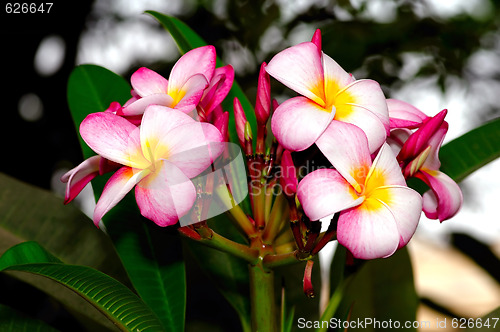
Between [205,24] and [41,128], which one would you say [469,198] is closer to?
[205,24]

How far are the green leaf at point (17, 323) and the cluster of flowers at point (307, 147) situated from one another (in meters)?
0.22

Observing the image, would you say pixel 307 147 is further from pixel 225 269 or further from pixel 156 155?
pixel 225 269

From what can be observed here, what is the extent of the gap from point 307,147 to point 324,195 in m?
0.04

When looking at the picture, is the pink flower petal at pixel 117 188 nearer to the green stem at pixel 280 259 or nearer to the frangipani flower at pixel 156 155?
the frangipani flower at pixel 156 155

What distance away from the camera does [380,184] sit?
399mm

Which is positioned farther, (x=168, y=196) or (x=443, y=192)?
(x=443, y=192)

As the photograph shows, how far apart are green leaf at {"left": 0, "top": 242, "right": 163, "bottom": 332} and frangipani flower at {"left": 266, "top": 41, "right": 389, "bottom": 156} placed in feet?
0.63

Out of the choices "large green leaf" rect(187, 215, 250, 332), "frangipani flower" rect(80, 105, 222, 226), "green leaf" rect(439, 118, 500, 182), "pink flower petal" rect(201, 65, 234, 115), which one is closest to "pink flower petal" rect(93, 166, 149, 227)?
"frangipani flower" rect(80, 105, 222, 226)

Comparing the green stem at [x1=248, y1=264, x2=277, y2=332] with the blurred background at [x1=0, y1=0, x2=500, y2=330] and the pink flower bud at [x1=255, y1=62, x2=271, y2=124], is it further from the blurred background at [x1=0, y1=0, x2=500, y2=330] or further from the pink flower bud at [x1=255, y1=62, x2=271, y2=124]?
the blurred background at [x1=0, y1=0, x2=500, y2=330]

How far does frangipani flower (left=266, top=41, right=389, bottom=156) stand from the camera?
0.39m

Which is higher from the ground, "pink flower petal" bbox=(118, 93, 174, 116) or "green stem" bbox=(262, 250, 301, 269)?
"pink flower petal" bbox=(118, 93, 174, 116)

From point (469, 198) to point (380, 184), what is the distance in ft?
4.36

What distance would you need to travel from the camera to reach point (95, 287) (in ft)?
1.37
